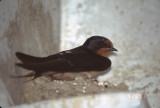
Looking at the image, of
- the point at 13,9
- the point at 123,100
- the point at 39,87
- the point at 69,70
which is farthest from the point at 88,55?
the point at 123,100

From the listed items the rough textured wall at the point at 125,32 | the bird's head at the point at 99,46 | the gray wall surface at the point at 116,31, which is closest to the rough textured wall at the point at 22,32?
the gray wall surface at the point at 116,31

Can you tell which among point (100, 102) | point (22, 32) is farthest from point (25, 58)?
point (100, 102)

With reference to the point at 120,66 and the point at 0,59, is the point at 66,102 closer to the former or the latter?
the point at 0,59

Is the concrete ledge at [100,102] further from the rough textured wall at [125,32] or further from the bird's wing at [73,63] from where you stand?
the rough textured wall at [125,32]

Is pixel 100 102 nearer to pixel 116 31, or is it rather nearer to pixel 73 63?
pixel 73 63

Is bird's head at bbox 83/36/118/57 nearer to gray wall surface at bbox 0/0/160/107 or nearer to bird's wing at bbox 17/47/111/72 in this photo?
bird's wing at bbox 17/47/111/72
